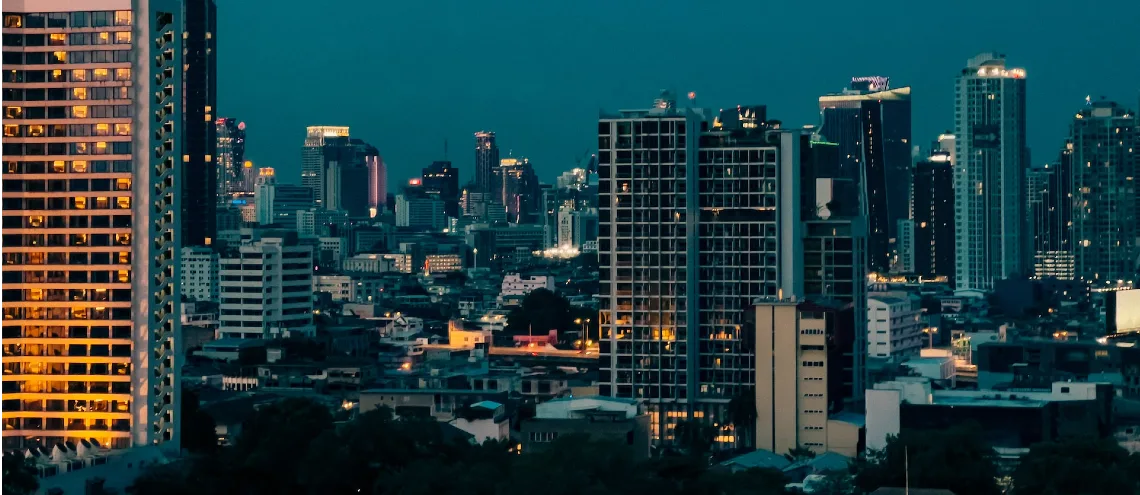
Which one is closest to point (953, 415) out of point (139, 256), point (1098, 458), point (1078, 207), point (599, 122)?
point (1098, 458)

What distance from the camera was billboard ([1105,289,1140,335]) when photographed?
89375 millimetres

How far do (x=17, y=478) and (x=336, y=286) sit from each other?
397 ft

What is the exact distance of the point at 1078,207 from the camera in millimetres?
185625

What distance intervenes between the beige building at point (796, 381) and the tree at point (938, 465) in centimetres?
1127

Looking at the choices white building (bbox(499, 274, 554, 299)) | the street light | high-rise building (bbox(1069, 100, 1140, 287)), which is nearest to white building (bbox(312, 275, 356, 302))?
white building (bbox(499, 274, 554, 299))

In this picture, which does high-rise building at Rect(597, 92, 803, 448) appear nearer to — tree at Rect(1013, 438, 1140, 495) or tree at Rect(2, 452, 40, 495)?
tree at Rect(1013, 438, 1140, 495)

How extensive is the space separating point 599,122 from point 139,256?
23.7 metres

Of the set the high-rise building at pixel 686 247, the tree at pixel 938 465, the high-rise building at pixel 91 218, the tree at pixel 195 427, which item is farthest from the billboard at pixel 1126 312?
the high-rise building at pixel 91 218

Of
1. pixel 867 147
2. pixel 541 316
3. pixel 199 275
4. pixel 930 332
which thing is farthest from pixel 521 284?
pixel 867 147

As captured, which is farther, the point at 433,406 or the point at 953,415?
the point at 433,406

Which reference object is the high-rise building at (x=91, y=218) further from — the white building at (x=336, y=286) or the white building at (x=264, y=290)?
the white building at (x=336, y=286)

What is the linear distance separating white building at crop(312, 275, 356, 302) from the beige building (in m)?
99.2

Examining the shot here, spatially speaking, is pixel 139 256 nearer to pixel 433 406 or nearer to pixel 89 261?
pixel 89 261

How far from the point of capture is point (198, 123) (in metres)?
162
